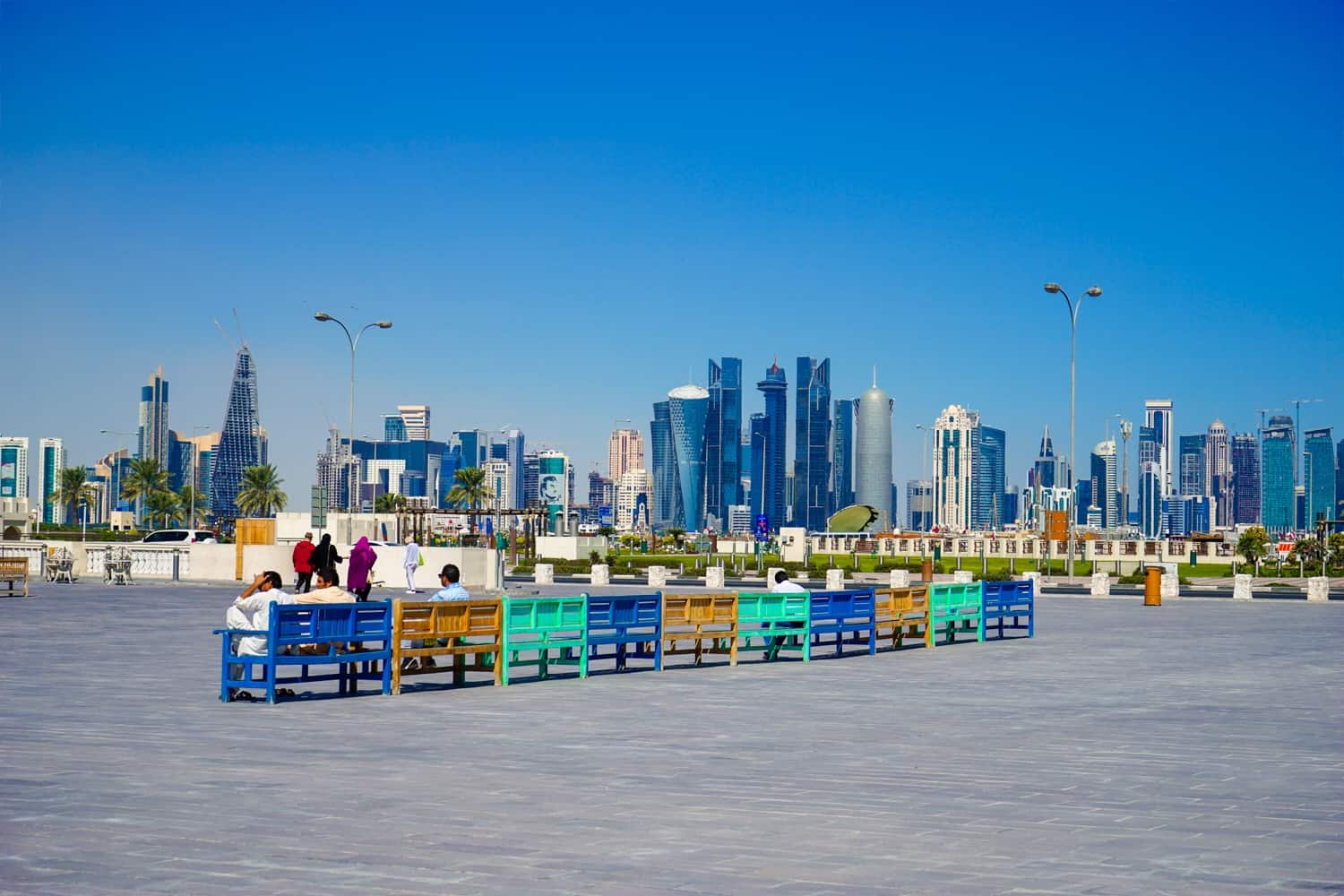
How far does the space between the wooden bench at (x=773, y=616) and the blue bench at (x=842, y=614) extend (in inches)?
6.8

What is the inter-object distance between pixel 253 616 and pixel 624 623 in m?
5.11

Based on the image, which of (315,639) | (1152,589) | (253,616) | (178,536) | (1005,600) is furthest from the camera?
(178,536)

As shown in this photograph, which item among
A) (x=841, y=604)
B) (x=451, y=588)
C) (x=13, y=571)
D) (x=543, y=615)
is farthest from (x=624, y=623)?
(x=13, y=571)

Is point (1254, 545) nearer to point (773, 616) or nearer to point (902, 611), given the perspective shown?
point (902, 611)

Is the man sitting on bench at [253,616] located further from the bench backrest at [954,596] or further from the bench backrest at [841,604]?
the bench backrest at [954,596]

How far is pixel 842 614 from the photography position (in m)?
22.8

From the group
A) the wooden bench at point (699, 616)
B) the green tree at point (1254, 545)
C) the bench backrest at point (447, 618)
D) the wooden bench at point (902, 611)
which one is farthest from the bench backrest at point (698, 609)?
the green tree at point (1254, 545)

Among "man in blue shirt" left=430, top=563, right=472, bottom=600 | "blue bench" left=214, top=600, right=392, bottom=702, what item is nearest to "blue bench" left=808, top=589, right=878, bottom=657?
"man in blue shirt" left=430, top=563, right=472, bottom=600

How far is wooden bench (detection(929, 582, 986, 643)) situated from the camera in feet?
83.7

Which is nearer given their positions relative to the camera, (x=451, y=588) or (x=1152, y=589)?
(x=451, y=588)

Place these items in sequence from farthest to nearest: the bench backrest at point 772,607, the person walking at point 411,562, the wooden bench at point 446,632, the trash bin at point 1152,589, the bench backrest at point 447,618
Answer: the trash bin at point 1152,589 < the person walking at point 411,562 < the bench backrest at point 772,607 < the bench backrest at point 447,618 < the wooden bench at point 446,632

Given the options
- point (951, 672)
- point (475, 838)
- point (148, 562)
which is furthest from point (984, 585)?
point (148, 562)

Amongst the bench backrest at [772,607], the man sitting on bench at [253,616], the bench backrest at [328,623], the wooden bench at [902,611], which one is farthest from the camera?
the wooden bench at [902,611]

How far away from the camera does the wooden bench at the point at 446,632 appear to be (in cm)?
1634
